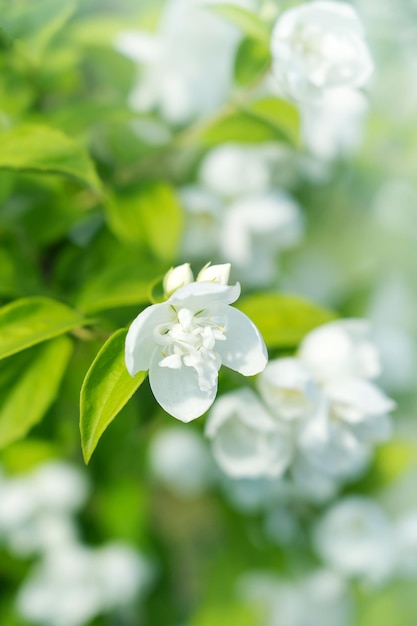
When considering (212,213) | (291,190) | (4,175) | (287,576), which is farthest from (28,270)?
(287,576)

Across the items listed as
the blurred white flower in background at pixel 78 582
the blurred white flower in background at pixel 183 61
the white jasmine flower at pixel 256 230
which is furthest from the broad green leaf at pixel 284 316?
the blurred white flower in background at pixel 78 582

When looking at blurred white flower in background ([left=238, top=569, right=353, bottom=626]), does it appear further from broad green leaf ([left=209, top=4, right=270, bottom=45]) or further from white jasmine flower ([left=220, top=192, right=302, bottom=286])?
broad green leaf ([left=209, top=4, right=270, bottom=45])

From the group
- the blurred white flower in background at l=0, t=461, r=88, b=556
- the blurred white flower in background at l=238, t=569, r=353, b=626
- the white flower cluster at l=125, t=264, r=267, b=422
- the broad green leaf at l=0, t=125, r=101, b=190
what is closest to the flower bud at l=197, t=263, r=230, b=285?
the white flower cluster at l=125, t=264, r=267, b=422

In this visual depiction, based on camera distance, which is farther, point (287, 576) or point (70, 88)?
point (287, 576)

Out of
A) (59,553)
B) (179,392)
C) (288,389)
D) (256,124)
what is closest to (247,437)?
(288,389)

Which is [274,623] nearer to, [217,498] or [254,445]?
[217,498]
